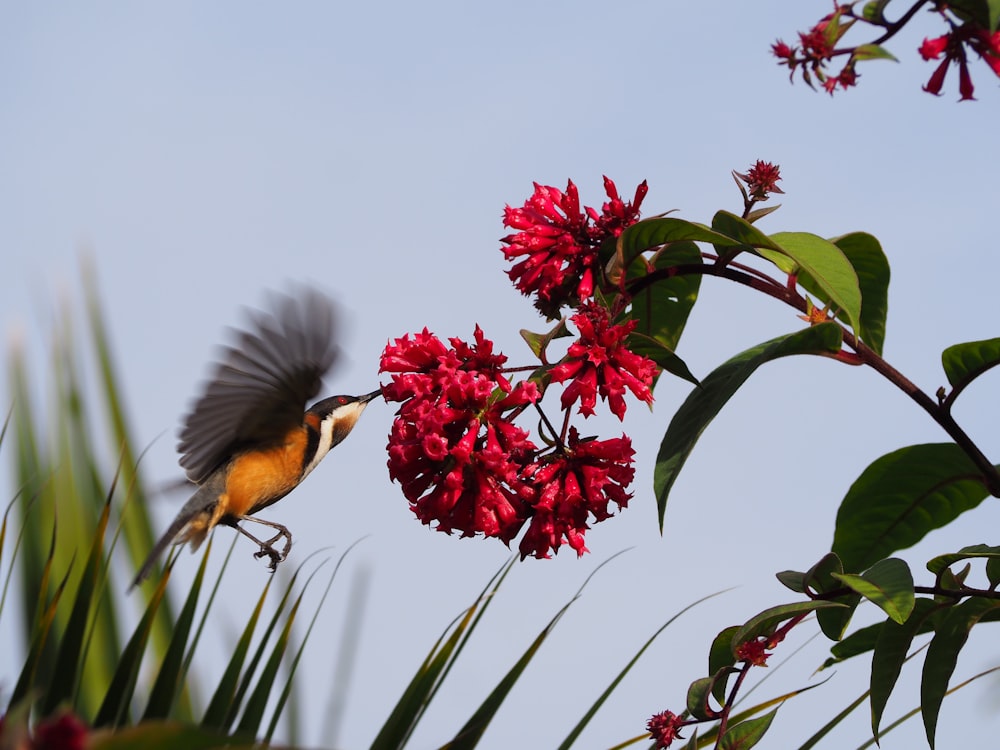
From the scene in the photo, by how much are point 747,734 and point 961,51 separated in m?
1.34

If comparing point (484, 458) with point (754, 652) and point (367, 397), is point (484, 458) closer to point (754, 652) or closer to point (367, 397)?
point (754, 652)

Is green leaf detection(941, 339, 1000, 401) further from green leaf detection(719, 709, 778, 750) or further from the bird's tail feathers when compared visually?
the bird's tail feathers

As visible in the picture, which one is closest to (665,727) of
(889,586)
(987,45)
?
(889,586)

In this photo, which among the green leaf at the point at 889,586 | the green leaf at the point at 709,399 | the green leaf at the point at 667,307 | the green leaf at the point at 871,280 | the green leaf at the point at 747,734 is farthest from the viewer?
the green leaf at the point at 667,307

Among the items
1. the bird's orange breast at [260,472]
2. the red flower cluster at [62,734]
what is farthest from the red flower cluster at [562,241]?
the red flower cluster at [62,734]

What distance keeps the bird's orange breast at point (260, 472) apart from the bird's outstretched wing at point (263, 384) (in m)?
0.04

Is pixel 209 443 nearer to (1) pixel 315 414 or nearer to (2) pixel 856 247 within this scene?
(1) pixel 315 414

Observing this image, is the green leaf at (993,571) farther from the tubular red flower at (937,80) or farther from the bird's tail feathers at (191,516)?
the bird's tail feathers at (191,516)

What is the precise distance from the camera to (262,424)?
320cm

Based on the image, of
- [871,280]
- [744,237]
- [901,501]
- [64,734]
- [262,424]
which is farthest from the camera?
[262,424]

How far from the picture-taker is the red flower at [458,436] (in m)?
2.26

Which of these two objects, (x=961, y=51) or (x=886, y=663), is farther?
(x=886, y=663)

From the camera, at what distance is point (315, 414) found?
3453 mm

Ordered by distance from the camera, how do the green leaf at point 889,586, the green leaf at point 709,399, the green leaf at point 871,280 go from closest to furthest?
the green leaf at point 889,586 < the green leaf at point 709,399 < the green leaf at point 871,280
